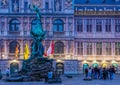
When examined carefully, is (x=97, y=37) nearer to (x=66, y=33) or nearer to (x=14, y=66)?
(x=66, y=33)

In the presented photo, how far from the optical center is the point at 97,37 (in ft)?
265

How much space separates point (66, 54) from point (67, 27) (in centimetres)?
575

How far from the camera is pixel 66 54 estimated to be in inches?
3076

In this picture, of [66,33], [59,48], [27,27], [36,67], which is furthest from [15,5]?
[36,67]

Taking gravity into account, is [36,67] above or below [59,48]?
below

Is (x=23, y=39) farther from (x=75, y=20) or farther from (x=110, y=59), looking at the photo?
(x=110, y=59)

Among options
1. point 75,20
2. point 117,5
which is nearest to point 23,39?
point 75,20

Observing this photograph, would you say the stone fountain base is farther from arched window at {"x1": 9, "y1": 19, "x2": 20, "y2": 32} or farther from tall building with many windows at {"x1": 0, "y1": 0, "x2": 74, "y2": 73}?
arched window at {"x1": 9, "y1": 19, "x2": 20, "y2": 32}

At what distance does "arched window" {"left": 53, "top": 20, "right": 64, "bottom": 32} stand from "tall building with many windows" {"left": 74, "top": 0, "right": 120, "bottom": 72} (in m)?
3.23

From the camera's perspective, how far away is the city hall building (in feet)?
256

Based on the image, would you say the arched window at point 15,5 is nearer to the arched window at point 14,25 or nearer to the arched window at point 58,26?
the arched window at point 14,25

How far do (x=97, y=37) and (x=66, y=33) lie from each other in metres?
6.90

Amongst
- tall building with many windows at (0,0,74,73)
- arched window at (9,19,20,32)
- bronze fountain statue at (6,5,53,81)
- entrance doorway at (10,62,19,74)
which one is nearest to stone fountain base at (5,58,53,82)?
bronze fountain statue at (6,5,53,81)

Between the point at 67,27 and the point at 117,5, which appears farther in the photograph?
the point at 117,5
